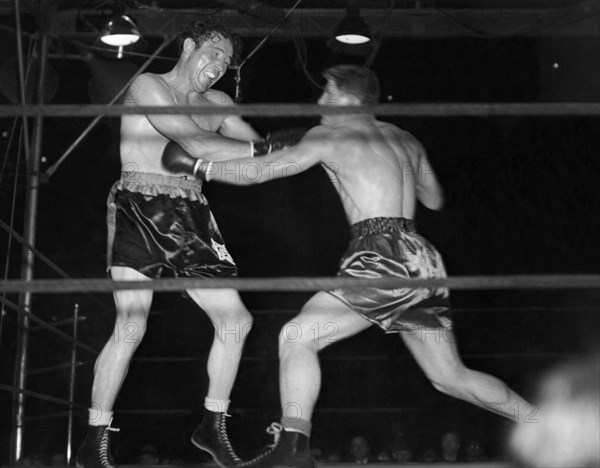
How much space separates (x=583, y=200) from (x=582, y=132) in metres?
0.26

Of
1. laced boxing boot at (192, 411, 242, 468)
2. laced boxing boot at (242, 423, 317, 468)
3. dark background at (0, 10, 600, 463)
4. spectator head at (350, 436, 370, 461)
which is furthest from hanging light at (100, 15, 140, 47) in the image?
spectator head at (350, 436, 370, 461)

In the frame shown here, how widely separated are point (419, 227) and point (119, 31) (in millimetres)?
1349

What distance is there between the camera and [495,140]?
3365 mm

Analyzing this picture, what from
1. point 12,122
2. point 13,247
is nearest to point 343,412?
point 13,247

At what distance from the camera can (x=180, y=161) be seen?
5.32 feet

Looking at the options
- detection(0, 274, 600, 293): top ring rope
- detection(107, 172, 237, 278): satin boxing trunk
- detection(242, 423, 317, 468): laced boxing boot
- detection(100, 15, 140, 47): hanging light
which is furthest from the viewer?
detection(100, 15, 140, 47): hanging light

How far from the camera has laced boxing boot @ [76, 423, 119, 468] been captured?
1.61 metres

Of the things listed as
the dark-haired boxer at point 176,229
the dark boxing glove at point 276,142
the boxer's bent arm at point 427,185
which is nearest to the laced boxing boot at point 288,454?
the dark-haired boxer at point 176,229

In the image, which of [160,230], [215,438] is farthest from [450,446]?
[160,230]

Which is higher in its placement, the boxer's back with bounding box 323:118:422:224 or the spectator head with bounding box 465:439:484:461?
the boxer's back with bounding box 323:118:422:224

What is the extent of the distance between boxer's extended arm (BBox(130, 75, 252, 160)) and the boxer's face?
80 mm

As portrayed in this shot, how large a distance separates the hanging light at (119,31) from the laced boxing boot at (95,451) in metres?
1.37

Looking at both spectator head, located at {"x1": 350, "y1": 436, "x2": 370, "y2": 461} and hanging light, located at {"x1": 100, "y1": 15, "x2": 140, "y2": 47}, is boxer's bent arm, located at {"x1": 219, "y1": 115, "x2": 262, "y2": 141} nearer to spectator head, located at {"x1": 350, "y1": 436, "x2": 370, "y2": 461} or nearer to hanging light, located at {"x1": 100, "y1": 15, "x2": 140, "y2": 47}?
hanging light, located at {"x1": 100, "y1": 15, "x2": 140, "y2": 47}

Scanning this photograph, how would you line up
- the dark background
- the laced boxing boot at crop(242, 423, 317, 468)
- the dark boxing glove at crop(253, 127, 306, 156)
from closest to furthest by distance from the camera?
the laced boxing boot at crop(242, 423, 317, 468)
the dark boxing glove at crop(253, 127, 306, 156)
the dark background
